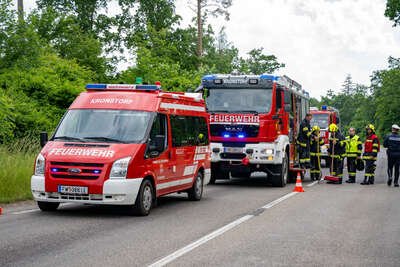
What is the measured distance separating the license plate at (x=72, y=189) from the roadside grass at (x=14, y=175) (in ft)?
9.33

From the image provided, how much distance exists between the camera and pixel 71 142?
10961 millimetres

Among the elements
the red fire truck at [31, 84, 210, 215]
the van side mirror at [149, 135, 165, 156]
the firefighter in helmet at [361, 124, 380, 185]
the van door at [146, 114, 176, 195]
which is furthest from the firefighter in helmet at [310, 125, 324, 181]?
the van side mirror at [149, 135, 165, 156]

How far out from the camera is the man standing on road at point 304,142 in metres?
20.3

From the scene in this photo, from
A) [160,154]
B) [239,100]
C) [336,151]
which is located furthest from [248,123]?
[160,154]

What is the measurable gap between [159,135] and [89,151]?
152cm

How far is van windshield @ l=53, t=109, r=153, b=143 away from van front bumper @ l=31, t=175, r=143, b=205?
2.93 feet

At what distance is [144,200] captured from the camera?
11.0 meters

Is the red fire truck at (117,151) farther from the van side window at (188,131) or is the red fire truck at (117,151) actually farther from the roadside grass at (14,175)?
the roadside grass at (14,175)

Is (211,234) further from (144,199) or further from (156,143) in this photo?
(156,143)

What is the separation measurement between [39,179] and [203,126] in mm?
5127

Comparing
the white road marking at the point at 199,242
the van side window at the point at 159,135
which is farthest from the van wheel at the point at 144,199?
the white road marking at the point at 199,242

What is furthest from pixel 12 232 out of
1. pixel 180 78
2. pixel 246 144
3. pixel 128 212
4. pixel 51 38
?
pixel 51 38

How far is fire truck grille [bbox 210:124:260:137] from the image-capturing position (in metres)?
17.4

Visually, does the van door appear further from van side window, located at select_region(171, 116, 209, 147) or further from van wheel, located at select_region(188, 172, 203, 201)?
van wheel, located at select_region(188, 172, 203, 201)
